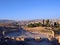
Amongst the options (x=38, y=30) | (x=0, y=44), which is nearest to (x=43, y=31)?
(x=38, y=30)

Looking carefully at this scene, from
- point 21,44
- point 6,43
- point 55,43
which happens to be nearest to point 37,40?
point 55,43

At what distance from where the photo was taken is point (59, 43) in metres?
21.7

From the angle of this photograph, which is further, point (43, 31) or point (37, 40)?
point (43, 31)

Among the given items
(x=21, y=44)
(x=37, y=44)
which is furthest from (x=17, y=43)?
(x=37, y=44)

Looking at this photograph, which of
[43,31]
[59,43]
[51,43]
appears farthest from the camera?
[43,31]

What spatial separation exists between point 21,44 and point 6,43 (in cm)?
225

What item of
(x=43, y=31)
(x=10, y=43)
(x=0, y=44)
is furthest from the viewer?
(x=43, y=31)

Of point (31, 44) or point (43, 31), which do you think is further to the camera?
point (43, 31)

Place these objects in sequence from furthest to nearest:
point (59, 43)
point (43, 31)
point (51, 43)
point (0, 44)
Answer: point (43, 31), point (51, 43), point (59, 43), point (0, 44)

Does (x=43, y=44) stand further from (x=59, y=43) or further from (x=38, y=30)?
(x=38, y=30)

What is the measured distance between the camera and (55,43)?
865 inches

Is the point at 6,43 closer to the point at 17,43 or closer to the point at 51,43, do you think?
the point at 17,43

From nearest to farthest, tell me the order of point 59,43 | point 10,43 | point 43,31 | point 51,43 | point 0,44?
point 0,44, point 10,43, point 59,43, point 51,43, point 43,31

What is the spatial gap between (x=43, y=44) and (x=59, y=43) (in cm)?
244
